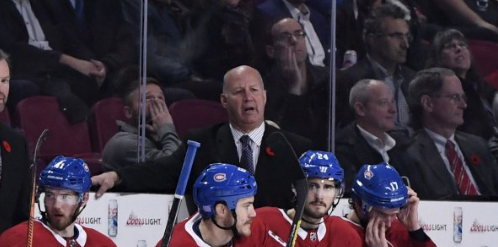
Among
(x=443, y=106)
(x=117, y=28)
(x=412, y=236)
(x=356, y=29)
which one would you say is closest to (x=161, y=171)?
(x=117, y=28)

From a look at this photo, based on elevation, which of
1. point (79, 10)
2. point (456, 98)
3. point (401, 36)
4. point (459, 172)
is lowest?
point (459, 172)

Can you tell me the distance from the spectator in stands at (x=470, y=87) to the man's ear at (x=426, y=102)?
0.23 meters

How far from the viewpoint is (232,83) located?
552cm

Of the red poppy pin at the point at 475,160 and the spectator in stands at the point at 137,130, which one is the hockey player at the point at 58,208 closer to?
the spectator in stands at the point at 137,130

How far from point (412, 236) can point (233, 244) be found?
1.20 meters

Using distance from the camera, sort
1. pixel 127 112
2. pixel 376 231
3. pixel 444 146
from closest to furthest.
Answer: pixel 376 231 → pixel 127 112 → pixel 444 146

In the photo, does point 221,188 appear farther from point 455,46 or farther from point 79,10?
point 455,46

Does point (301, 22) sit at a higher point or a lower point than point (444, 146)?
higher

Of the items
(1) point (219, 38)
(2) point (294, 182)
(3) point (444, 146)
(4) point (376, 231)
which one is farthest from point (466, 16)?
(2) point (294, 182)

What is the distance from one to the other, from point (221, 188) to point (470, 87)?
9.49 feet

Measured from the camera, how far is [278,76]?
6023 mm

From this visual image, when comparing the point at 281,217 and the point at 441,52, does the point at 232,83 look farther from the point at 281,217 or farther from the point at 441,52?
the point at 441,52

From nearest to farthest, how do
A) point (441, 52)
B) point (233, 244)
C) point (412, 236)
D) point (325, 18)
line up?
point (233, 244), point (412, 236), point (325, 18), point (441, 52)

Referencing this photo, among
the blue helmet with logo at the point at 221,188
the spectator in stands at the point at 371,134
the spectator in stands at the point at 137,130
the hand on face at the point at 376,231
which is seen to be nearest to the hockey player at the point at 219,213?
the blue helmet with logo at the point at 221,188
